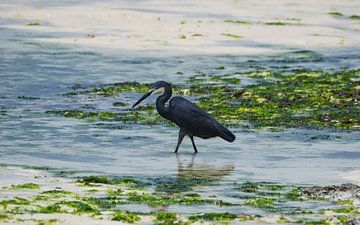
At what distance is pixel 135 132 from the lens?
15.4 metres

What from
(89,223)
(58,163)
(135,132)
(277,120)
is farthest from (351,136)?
(89,223)

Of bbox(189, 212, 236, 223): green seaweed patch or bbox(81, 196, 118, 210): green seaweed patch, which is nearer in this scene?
bbox(189, 212, 236, 223): green seaweed patch

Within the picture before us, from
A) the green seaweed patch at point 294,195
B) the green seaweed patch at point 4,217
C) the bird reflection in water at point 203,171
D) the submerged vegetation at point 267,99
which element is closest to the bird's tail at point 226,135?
the bird reflection in water at point 203,171

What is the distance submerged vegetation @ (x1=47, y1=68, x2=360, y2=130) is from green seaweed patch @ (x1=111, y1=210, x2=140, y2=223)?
265 inches

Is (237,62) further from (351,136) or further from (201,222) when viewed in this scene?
(201,222)

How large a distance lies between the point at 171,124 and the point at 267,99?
2.66 meters

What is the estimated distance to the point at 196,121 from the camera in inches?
561

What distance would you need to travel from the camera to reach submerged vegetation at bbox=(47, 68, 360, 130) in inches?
646

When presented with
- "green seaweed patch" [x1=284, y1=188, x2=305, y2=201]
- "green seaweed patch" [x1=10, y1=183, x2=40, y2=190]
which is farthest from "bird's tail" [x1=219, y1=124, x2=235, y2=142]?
"green seaweed patch" [x1=10, y1=183, x2=40, y2=190]

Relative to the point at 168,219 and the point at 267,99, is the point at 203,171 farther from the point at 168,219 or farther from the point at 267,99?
the point at 267,99

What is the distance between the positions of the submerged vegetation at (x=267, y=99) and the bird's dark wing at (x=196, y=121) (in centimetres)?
166

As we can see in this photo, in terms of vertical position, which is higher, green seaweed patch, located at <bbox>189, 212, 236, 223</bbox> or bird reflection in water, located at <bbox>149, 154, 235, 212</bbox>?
green seaweed patch, located at <bbox>189, 212, 236, 223</bbox>

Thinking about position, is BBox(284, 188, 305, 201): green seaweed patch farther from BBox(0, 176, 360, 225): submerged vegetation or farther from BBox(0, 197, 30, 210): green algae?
BBox(0, 197, 30, 210): green algae

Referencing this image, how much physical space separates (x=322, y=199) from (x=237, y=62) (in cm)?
1349
